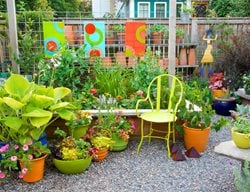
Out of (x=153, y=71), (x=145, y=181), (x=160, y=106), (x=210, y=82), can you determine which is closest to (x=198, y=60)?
(x=210, y=82)

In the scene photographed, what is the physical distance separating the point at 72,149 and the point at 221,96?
3.03 meters

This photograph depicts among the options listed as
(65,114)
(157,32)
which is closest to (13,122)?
(65,114)

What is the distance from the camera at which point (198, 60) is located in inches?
242

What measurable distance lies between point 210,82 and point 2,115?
3734mm

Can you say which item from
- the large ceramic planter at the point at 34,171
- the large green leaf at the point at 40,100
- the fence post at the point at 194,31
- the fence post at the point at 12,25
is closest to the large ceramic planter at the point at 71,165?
the large ceramic planter at the point at 34,171

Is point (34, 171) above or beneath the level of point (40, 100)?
beneath

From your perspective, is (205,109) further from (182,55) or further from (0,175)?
(182,55)

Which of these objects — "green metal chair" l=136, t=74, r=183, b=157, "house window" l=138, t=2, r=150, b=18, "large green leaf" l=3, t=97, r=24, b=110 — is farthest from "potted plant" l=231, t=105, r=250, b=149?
"house window" l=138, t=2, r=150, b=18

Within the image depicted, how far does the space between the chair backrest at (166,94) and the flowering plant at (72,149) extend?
94 cm

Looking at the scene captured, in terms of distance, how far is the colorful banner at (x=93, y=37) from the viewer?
4.20 m

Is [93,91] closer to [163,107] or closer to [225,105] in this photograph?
[163,107]

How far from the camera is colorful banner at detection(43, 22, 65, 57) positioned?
4.06 metres

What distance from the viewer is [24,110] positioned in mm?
2525

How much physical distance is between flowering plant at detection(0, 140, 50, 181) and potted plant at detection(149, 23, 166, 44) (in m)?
3.37
